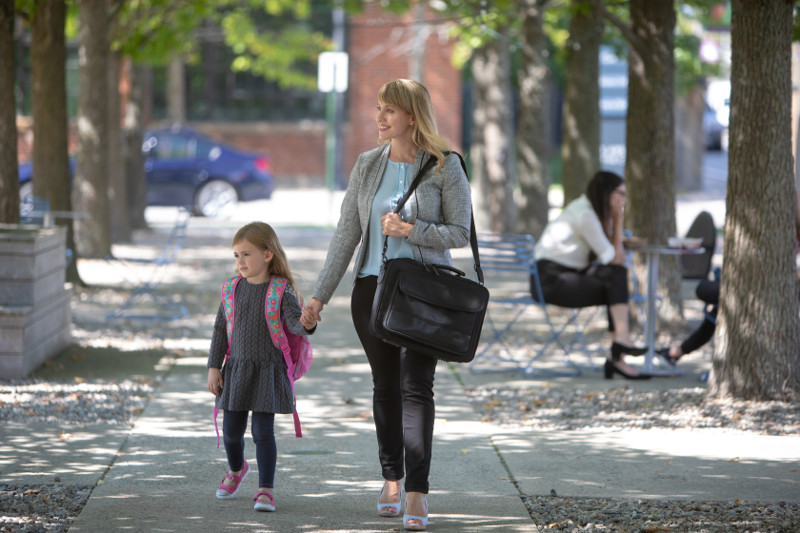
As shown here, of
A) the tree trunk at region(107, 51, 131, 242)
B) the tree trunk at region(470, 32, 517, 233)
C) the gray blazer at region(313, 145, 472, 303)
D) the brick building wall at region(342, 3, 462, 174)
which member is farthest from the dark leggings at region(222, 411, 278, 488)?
the brick building wall at region(342, 3, 462, 174)

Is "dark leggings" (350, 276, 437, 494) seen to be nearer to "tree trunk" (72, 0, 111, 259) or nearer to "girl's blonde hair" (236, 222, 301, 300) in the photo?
"girl's blonde hair" (236, 222, 301, 300)

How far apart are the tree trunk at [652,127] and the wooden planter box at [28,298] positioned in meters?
4.70

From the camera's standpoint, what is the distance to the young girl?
16.3ft

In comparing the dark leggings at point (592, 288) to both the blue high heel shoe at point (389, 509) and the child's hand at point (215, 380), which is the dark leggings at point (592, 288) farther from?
the child's hand at point (215, 380)

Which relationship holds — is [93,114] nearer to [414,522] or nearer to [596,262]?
[596,262]

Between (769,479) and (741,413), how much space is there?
1.36 metres

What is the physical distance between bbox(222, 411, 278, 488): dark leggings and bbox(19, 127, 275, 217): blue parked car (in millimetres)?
17788

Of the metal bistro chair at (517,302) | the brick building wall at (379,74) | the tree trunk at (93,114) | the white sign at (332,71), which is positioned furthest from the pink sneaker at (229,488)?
the brick building wall at (379,74)

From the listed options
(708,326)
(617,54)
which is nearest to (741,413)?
(708,326)

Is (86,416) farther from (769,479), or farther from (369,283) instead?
(769,479)

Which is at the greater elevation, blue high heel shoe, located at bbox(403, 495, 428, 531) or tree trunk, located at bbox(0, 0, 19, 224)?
tree trunk, located at bbox(0, 0, 19, 224)

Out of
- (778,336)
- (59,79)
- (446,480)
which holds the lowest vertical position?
(446,480)

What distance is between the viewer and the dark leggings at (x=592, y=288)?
8266 mm

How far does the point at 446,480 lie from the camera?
18.2 feet
